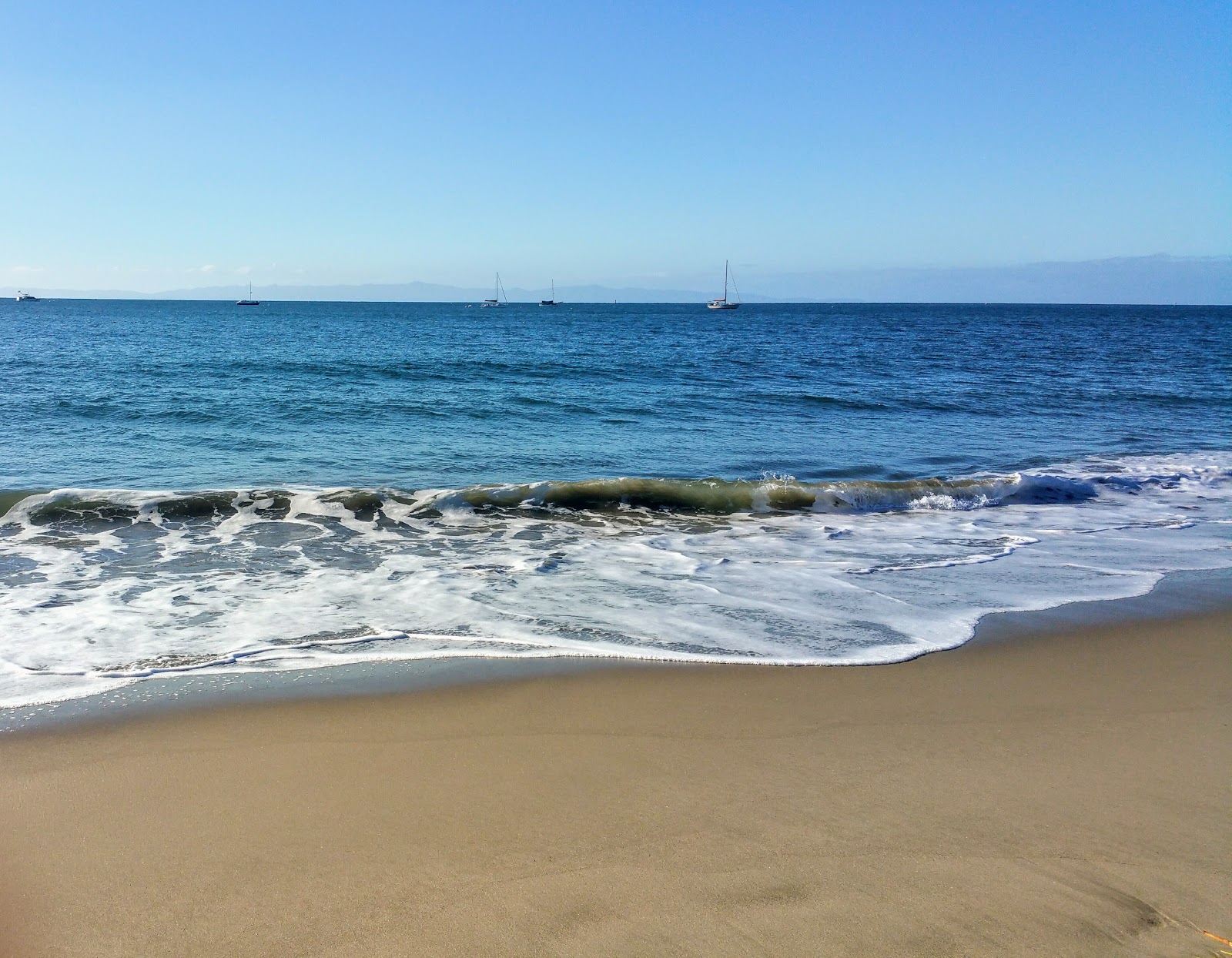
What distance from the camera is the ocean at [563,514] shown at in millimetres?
5941

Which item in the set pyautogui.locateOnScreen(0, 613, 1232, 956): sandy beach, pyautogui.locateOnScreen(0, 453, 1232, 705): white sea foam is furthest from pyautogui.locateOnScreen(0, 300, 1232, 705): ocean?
pyautogui.locateOnScreen(0, 613, 1232, 956): sandy beach

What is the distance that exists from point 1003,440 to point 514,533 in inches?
449

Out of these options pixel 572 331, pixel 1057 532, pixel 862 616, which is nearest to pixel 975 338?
pixel 572 331

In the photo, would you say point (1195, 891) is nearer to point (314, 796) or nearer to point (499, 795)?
point (499, 795)

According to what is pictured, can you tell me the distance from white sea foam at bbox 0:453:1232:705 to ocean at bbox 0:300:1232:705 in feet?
0.12

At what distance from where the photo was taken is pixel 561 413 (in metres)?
19.5

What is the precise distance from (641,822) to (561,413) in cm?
1633

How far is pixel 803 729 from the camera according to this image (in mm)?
4477

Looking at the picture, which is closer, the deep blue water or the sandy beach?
the sandy beach

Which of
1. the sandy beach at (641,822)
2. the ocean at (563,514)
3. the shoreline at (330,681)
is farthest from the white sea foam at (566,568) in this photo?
the sandy beach at (641,822)

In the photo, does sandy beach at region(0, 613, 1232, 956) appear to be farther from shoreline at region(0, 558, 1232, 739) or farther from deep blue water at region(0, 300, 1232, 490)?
deep blue water at region(0, 300, 1232, 490)

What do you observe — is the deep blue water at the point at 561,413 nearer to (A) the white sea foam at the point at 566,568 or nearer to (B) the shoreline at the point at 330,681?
(A) the white sea foam at the point at 566,568

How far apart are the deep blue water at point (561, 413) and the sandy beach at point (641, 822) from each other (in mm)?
7786

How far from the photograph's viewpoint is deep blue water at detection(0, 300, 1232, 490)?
13500 mm
